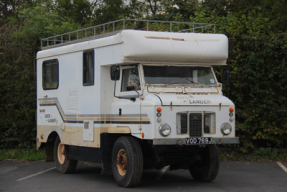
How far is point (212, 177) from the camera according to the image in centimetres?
1062

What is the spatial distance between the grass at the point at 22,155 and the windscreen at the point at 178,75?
680 centimetres

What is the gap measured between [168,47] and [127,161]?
2.47m

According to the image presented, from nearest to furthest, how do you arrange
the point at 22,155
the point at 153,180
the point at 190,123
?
the point at 190,123, the point at 153,180, the point at 22,155

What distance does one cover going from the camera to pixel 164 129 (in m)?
9.33

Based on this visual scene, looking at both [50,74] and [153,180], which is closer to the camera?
[153,180]

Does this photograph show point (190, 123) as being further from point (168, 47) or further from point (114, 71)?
point (114, 71)

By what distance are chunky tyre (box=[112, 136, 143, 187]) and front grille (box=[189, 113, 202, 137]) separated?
1.10 m

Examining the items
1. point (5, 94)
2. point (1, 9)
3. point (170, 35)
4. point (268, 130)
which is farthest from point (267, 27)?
point (1, 9)

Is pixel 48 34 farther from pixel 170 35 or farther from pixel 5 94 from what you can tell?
pixel 170 35

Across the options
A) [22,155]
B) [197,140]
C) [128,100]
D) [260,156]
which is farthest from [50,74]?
[260,156]

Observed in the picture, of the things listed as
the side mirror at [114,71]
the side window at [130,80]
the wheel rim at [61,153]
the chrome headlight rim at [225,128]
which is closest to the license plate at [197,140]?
the chrome headlight rim at [225,128]

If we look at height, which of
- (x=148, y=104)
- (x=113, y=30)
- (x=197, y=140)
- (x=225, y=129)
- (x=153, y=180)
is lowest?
(x=153, y=180)

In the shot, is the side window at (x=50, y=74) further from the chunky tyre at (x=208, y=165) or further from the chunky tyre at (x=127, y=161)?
the chunky tyre at (x=208, y=165)

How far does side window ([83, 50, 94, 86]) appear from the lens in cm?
1113
